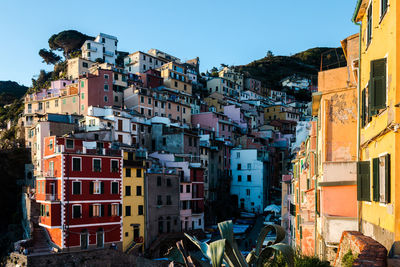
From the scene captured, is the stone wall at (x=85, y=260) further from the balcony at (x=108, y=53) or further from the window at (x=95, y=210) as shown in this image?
the balcony at (x=108, y=53)

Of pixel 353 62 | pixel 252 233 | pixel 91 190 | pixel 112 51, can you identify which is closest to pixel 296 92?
pixel 112 51

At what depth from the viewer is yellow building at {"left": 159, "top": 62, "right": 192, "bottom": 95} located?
82.6 meters

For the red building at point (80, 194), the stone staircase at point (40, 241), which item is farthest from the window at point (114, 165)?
the stone staircase at point (40, 241)

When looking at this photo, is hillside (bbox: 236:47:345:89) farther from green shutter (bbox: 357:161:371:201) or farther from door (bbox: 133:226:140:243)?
green shutter (bbox: 357:161:371:201)

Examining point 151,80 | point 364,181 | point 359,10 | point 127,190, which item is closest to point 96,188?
point 127,190

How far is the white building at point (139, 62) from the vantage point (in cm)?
9194

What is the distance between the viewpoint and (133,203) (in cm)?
4350

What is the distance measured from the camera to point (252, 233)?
176ft

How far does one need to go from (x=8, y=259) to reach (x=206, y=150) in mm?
Answer: 33230

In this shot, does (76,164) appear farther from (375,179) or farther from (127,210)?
(375,179)

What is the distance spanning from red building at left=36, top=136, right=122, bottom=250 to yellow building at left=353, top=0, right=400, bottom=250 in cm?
3106

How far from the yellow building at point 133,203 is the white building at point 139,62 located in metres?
50.9

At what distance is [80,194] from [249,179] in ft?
116

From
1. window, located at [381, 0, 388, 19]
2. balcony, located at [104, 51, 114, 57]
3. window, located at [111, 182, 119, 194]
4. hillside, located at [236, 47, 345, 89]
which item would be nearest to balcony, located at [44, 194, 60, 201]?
window, located at [111, 182, 119, 194]
